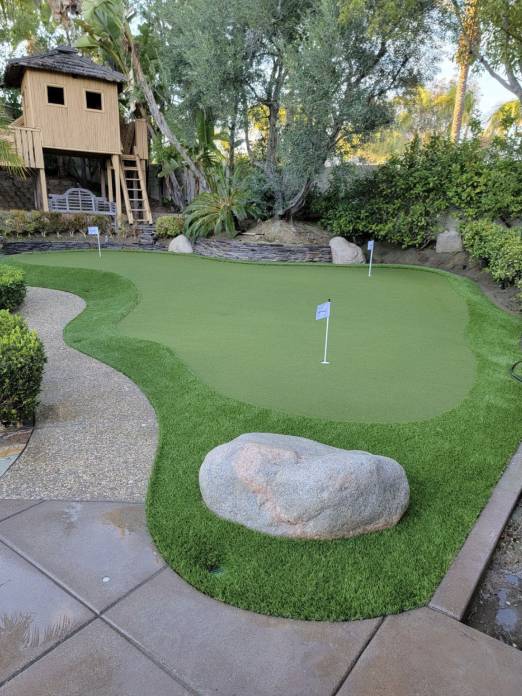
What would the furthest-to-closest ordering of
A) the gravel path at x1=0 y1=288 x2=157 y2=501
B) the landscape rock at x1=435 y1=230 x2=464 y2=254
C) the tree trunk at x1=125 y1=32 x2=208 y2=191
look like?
the tree trunk at x1=125 y1=32 x2=208 y2=191, the landscape rock at x1=435 y1=230 x2=464 y2=254, the gravel path at x1=0 y1=288 x2=157 y2=501

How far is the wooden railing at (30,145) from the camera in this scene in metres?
14.6

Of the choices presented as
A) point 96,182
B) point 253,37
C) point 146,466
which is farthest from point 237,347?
point 96,182

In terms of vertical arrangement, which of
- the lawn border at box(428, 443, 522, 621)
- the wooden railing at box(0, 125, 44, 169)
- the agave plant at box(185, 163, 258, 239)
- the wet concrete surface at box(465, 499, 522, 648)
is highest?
the wooden railing at box(0, 125, 44, 169)

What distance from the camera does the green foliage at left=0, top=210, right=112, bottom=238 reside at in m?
13.6

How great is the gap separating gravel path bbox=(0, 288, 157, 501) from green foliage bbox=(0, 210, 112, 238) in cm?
1038

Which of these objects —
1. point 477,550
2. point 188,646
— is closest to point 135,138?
point 477,550

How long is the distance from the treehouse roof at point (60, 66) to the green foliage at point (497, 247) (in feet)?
42.5

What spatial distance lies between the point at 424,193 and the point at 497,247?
11.4 feet

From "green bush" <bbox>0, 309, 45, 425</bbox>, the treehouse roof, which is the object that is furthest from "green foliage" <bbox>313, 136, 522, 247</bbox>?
"green bush" <bbox>0, 309, 45, 425</bbox>

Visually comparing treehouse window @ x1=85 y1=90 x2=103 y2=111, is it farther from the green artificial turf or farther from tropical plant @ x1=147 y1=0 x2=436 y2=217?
the green artificial turf

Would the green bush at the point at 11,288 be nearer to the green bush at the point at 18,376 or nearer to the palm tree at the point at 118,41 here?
the green bush at the point at 18,376

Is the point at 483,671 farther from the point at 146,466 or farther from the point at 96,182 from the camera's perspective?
the point at 96,182

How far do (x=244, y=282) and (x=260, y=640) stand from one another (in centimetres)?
777

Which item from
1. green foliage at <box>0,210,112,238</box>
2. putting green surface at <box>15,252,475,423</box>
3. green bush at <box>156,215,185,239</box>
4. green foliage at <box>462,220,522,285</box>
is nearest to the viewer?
putting green surface at <box>15,252,475,423</box>
